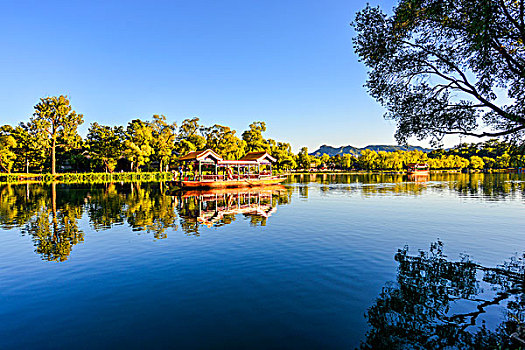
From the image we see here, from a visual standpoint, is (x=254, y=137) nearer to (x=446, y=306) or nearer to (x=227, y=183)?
(x=227, y=183)

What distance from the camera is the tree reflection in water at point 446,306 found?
545 centimetres

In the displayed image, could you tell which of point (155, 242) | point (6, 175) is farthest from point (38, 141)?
point (155, 242)

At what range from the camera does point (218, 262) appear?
10.2m

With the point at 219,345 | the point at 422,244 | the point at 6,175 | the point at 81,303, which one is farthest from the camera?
the point at 6,175

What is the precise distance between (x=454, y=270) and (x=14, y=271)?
1396cm

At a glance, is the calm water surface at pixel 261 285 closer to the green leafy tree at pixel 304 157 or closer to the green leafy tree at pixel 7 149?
the green leafy tree at pixel 7 149

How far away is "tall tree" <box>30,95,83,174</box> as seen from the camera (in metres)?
58.6

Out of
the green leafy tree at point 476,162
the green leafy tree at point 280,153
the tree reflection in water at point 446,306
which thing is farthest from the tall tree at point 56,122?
the green leafy tree at point 476,162

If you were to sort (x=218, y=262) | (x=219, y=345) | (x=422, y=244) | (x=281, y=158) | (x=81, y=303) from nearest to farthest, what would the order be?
1. (x=219, y=345)
2. (x=81, y=303)
3. (x=218, y=262)
4. (x=422, y=244)
5. (x=281, y=158)

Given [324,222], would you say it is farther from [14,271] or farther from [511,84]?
[14,271]

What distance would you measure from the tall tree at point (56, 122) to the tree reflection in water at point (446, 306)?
67.7 m

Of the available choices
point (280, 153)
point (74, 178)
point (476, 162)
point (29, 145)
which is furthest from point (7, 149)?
point (476, 162)

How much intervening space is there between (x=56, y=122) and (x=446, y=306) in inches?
2870

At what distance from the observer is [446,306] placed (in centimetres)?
676
